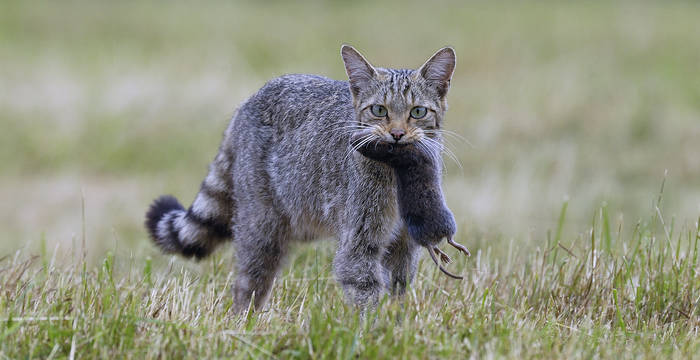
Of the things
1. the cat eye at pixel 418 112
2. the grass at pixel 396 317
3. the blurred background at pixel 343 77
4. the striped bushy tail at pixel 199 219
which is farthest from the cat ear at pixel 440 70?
the blurred background at pixel 343 77

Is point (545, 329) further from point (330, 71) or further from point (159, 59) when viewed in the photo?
point (159, 59)

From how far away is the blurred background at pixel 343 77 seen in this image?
987cm

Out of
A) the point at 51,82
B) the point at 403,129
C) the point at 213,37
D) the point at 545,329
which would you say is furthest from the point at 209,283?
the point at 213,37

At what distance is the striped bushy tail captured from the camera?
17.9 ft

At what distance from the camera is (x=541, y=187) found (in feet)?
33.5

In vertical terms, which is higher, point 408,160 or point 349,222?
point 408,160

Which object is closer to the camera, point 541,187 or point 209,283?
point 209,283

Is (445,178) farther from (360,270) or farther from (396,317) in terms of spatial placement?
(396,317)

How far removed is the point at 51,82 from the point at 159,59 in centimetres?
191

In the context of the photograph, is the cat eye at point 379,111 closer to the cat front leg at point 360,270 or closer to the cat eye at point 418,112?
the cat eye at point 418,112

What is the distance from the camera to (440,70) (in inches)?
184

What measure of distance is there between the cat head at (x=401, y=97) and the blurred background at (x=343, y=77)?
1.73 m

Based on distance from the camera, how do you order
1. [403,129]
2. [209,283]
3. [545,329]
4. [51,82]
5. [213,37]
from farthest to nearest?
1. [213,37]
2. [51,82]
3. [209,283]
4. [403,129]
5. [545,329]

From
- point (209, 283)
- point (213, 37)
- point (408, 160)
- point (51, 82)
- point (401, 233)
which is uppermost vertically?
point (213, 37)
